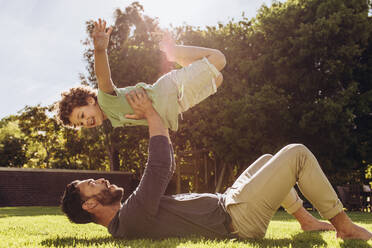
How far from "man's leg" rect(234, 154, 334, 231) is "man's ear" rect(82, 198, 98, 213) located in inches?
54.0

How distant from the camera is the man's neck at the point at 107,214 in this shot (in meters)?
3.33

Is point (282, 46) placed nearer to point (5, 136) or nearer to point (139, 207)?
point (139, 207)

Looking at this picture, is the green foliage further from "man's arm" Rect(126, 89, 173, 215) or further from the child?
"man's arm" Rect(126, 89, 173, 215)

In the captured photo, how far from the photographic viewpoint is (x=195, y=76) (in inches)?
148

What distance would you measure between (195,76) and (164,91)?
0.39 m

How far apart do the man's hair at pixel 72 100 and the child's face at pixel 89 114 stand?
0.05m

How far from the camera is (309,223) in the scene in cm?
362

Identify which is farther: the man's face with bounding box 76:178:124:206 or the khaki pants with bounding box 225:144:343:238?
the man's face with bounding box 76:178:124:206

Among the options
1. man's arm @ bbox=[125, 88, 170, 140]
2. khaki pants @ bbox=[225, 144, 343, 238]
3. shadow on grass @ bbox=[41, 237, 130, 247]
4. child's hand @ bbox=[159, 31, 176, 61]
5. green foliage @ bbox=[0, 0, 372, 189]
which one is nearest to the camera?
khaki pants @ bbox=[225, 144, 343, 238]

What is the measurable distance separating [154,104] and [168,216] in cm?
111

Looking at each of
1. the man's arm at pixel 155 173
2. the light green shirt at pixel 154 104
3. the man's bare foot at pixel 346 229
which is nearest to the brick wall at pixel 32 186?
the light green shirt at pixel 154 104

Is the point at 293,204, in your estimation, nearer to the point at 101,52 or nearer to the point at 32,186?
the point at 101,52

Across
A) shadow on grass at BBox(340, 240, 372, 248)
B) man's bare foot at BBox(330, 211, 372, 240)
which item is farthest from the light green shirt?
shadow on grass at BBox(340, 240, 372, 248)

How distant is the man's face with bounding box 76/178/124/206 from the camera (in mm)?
3311
